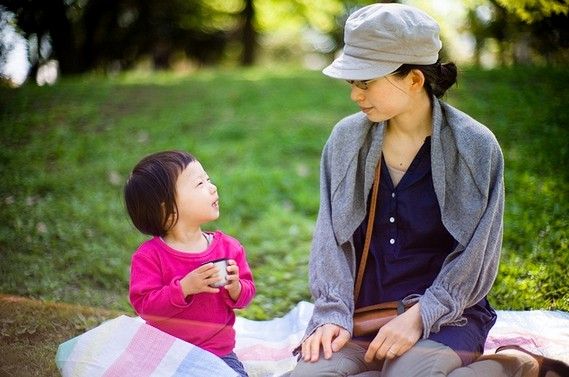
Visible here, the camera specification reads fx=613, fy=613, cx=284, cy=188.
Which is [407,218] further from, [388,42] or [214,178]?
[214,178]

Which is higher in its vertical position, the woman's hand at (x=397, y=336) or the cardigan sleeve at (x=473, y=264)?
the cardigan sleeve at (x=473, y=264)

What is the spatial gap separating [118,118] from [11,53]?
2907 millimetres

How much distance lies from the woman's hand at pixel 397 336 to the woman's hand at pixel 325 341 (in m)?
0.12

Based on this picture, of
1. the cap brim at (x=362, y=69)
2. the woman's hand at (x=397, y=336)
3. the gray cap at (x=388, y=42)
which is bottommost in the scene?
the woman's hand at (x=397, y=336)

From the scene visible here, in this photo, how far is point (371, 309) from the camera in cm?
243

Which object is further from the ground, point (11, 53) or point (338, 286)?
point (11, 53)

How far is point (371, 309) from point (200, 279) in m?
0.69

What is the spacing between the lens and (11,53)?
4707 millimetres

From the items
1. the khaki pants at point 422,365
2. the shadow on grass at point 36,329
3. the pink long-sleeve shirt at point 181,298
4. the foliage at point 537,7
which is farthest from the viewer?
the foliage at point 537,7

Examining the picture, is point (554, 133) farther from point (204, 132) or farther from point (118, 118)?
point (118, 118)

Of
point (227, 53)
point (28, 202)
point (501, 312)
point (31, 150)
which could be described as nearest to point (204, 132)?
point (31, 150)

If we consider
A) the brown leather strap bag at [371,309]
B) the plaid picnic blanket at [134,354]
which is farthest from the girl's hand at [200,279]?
the brown leather strap bag at [371,309]

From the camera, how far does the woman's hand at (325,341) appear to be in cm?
231

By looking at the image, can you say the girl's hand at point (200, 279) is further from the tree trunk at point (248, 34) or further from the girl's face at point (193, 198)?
the tree trunk at point (248, 34)
